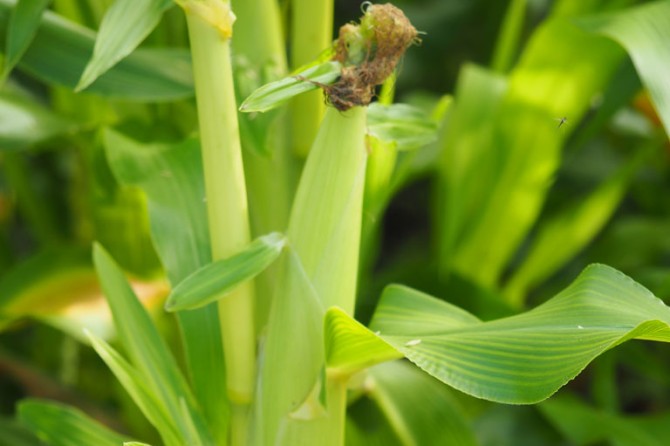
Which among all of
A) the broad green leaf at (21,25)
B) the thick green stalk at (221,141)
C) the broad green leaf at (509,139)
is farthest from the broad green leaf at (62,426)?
the broad green leaf at (509,139)

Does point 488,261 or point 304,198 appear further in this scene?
point 488,261

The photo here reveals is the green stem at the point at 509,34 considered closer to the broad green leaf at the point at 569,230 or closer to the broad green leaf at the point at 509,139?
the broad green leaf at the point at 509,139

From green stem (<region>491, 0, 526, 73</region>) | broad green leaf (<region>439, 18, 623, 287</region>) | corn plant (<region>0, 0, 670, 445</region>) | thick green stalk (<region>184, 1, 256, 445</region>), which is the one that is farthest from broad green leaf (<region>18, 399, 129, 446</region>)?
green stem (<region>491, 0, 526, 73</region>)

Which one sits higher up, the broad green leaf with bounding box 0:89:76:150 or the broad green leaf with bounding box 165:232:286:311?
the broad green leaf with bounding box 0:89:76:150

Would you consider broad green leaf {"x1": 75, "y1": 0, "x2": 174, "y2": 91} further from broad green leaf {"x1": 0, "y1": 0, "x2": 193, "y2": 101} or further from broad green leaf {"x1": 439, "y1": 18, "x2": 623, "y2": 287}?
broad green leaf {"x1": 439, "y1": 18, "x2": 623, "y2": 287}

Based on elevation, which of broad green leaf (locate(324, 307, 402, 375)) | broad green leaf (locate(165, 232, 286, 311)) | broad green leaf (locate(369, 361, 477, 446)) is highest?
broad green leaf (locate(165, 232, 286, 311))

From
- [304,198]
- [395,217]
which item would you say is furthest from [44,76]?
[395,217]

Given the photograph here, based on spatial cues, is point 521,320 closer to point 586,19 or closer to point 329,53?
point 329,53
